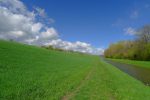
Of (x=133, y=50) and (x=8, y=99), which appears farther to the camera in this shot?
(x=133, y=50)

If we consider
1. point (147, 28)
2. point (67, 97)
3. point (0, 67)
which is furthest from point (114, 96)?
point (147, 28)

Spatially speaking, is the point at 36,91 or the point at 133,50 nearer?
the point at 36,91

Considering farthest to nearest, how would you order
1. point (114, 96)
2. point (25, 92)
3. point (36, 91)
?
1. point (114, 96)
2. point (36, 91)
3. point (25, 92)

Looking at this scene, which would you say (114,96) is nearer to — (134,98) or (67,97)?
(134,98)

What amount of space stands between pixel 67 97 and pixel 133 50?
99675 mm

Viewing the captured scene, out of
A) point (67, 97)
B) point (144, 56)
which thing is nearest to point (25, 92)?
point (67, 97)

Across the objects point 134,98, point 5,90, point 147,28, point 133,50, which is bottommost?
point 134,98

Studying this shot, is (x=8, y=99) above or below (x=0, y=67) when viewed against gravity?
below

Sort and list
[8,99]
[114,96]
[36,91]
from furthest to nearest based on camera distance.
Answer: [114,96]
[36,91]
[8,99]

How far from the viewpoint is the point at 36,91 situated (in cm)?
1194

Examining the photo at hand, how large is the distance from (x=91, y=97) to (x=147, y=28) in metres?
94.1

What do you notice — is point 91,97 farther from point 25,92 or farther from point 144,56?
point 144,56

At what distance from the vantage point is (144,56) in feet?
310

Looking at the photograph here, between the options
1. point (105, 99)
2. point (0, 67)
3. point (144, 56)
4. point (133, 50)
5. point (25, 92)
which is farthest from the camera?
point (133, 50)
